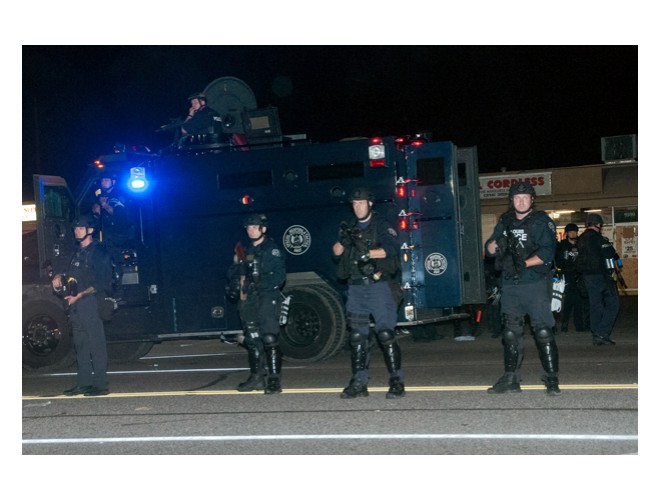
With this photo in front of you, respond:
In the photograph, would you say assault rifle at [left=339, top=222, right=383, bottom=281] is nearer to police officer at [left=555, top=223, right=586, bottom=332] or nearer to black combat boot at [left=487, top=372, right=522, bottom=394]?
black combat boot at [left=487, top=372, right=522, bottom=394]

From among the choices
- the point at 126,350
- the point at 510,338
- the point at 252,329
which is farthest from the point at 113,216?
the point at 510,338

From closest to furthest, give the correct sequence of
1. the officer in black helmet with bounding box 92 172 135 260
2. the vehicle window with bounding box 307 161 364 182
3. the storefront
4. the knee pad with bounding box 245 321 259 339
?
1. the knee pad with bounding box 245 321 259 339
2. the vehicle window with bounding box 307 161 364 182
3. the officer in black helmet with bounding box 92 172 135 260
4. the storefront

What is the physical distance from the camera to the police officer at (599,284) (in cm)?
1165

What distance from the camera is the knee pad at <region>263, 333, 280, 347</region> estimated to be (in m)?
8.49

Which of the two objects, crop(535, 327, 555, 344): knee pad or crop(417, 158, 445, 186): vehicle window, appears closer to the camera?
crop(535, 327, 555, 344): knee pad

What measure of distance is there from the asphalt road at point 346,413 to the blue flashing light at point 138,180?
8.10ft

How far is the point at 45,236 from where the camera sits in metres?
11.0

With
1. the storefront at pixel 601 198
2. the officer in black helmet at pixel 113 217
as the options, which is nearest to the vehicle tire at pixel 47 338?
the officer in black helmet at pixel 113 217

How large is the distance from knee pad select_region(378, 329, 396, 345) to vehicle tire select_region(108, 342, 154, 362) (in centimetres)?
536

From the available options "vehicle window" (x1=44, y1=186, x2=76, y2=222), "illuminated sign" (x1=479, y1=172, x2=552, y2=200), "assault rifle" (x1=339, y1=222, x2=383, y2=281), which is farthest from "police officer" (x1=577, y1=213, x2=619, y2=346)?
"illuminated sign" (x1=479, y1=172, x2=552, y2=200)

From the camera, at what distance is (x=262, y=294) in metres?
8.55

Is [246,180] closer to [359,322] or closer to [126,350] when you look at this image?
[126,350]

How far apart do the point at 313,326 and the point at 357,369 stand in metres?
2.95

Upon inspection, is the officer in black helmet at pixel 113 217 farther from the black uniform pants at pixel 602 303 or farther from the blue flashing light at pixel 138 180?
the black uniform pants at pixel 602 303
